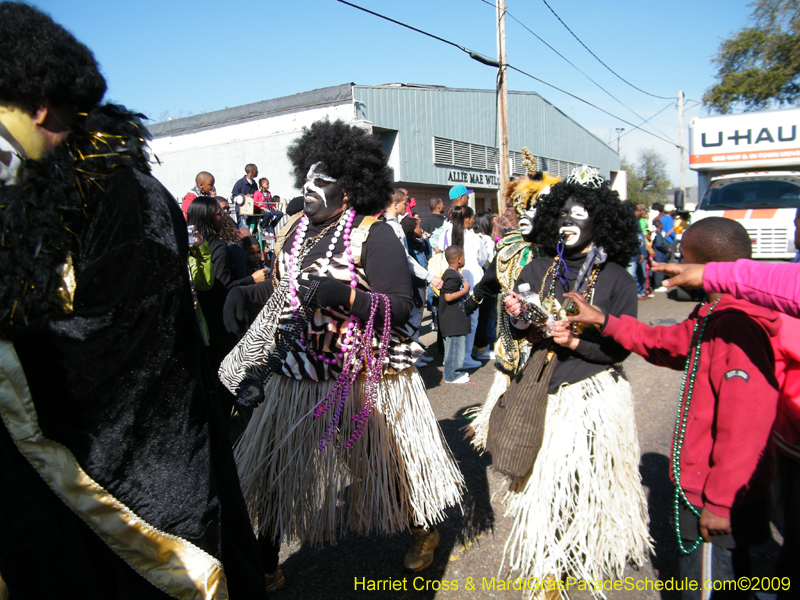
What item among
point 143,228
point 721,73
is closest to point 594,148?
point 721,73

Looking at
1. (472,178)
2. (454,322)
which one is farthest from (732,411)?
(472,178)

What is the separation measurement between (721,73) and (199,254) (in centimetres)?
2362

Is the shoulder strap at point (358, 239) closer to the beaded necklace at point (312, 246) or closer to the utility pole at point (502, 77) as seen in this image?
the beaded necklace at point (312, 246)

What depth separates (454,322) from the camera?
5680mm

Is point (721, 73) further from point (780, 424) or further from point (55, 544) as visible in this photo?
point (55, 544)

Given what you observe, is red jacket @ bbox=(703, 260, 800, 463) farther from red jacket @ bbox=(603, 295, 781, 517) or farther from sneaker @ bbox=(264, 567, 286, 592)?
sneaker @ bbox=(264, 567, 286, 592)

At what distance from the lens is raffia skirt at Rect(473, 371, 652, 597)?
234 centimetres

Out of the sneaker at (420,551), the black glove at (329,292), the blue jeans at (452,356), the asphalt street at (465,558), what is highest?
the black glove at (329,292)

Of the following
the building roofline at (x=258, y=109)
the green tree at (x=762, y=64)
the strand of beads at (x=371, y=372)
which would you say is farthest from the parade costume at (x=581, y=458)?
the green tree at (x=762, y=64)

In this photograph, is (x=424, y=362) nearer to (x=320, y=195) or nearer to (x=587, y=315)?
(x=320, y=195)

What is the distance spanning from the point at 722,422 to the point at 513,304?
896 millimetres

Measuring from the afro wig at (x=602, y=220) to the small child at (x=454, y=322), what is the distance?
2.64 meters

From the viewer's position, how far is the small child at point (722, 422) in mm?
1790

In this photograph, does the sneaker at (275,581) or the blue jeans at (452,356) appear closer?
the sneaker at (275,581)
